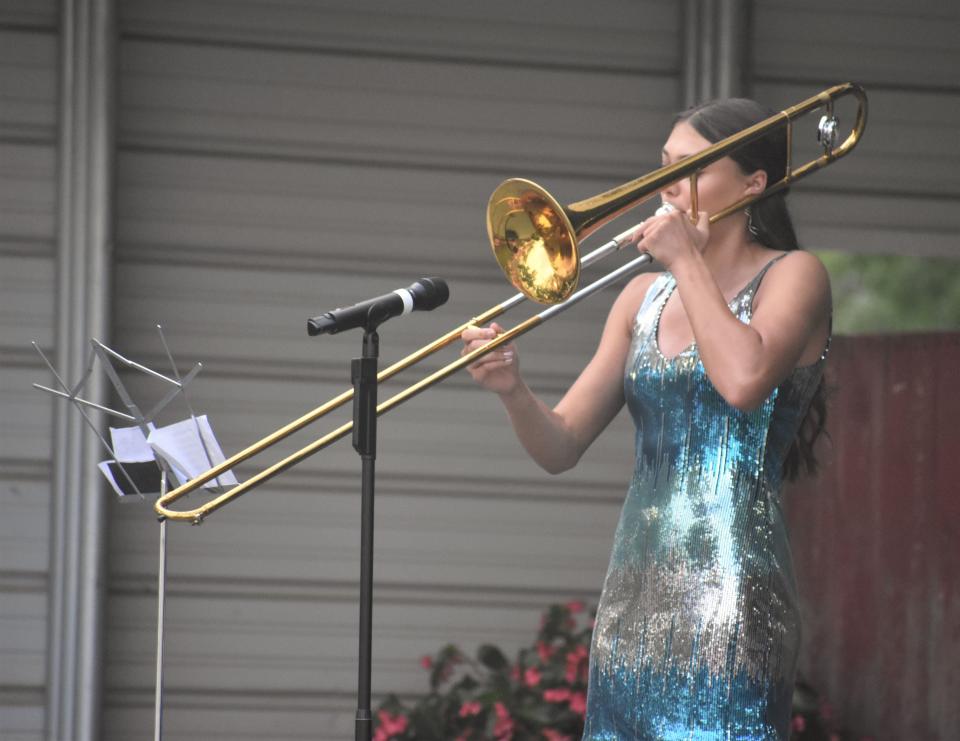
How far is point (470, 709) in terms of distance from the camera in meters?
4.27

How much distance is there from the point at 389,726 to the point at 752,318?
2.46 meters

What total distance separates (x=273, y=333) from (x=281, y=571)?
0.78 metres

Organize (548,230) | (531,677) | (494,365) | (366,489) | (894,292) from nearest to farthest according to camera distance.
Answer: (366,489) < (548,230) < (494,365) < (531,677) < (894,292)

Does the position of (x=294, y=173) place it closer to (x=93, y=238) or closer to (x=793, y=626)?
(x=93, y=238)

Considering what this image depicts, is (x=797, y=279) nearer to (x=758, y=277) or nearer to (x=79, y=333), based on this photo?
(x=758, y=277)

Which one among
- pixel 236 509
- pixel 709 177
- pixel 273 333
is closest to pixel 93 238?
pixel 273 333

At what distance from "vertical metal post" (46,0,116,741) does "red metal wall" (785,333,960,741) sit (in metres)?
2.31

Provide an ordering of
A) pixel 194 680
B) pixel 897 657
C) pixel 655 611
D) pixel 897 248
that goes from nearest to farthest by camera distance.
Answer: pixel 655 611 → pixel 897 657 → pixel 194 680 → pixel 897 248

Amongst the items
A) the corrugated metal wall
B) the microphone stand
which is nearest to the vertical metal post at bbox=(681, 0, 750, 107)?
the corrugated metal wall

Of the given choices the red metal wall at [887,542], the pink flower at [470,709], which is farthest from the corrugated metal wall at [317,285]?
the red metal wall at [887,542]

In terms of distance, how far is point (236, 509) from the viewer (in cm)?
449

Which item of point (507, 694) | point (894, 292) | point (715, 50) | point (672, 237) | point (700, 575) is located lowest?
point (507, 694)

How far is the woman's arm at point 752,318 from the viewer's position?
222cm

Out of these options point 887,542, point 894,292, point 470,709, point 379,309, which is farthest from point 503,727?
point 894,292
